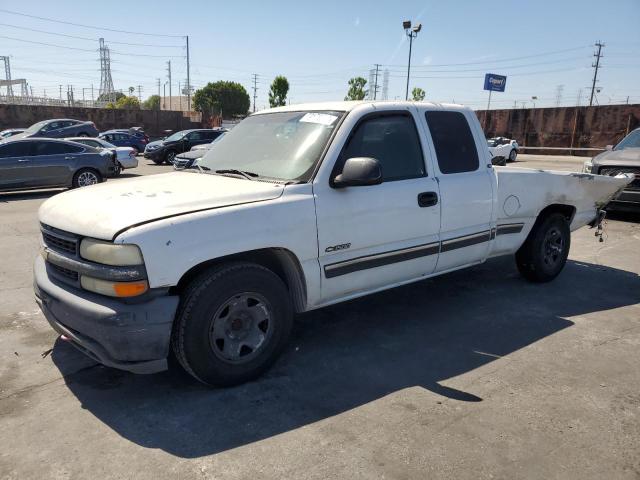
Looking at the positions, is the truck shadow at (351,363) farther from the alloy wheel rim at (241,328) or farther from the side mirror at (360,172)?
the side mirror at (360,172)

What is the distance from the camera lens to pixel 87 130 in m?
25.2

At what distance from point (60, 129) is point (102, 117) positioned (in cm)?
1692

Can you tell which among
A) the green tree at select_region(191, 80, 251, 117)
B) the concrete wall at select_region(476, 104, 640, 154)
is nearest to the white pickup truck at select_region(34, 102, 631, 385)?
the concrete wall at select_region(476, 104, 640, 154)

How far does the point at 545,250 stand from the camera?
5.54 meters

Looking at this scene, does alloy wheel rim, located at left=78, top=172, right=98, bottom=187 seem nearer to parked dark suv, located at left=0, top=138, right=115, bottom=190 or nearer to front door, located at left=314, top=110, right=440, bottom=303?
parked dark suv, located at left=0, top=138, right=115, bottom=190

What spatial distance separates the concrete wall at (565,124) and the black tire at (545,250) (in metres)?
31.3

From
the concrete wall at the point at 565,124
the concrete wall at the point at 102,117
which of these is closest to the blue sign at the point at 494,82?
the concrete wall at the point at 565,124

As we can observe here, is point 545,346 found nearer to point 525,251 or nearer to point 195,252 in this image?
point 525,251

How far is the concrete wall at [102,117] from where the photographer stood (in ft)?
113

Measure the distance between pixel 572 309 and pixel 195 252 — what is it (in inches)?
148

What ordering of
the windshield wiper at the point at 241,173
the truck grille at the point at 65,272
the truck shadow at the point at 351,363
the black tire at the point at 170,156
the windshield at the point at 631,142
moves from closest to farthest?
the truck shadow at the point at 351,363 < the truck grille at the point at 65,272 < the windshield wiper at the point at 241,173 < the windshield at the point at 631,142 < the black tire at the point at 170,156

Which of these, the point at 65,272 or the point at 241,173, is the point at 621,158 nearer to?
the point at 241,173

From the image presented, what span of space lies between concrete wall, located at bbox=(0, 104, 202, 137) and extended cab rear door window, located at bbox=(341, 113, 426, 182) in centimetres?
3764

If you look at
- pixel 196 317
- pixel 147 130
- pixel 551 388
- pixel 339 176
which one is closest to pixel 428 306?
pixel 551 388
